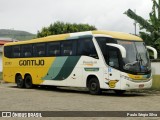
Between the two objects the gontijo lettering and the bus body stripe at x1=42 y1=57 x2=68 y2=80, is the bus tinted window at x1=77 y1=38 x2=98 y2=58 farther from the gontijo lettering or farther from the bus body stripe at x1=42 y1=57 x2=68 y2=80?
the gontijo lettering

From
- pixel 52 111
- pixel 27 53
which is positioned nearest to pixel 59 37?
pixel 27 53

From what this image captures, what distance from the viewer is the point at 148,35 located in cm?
2847

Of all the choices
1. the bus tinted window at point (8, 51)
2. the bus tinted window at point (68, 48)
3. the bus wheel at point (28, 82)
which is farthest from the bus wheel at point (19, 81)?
the bus tinted window at point (68, 48)

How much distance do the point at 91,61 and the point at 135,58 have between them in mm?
2353

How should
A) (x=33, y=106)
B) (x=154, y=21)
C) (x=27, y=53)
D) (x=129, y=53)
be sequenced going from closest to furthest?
1. (x=33, y=106)
2. (x=129, y=53)
3. (x=27, y=53)
4. (x=154, y=21)

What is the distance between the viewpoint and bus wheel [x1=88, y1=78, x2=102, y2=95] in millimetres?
20094

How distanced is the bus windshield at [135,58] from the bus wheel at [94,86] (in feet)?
6.37

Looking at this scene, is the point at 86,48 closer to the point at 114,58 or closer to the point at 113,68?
the point at 114,58

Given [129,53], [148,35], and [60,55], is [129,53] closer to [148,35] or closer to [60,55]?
[60,55]

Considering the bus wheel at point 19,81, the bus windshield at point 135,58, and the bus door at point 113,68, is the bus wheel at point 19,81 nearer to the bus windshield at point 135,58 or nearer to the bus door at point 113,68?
the bus door at point 113,68

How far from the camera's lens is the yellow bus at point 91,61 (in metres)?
19.1

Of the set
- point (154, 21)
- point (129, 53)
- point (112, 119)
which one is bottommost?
point (112, 119)

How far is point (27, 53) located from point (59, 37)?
12.3 ft

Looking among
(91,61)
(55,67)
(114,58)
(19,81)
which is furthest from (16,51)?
(114,58)
